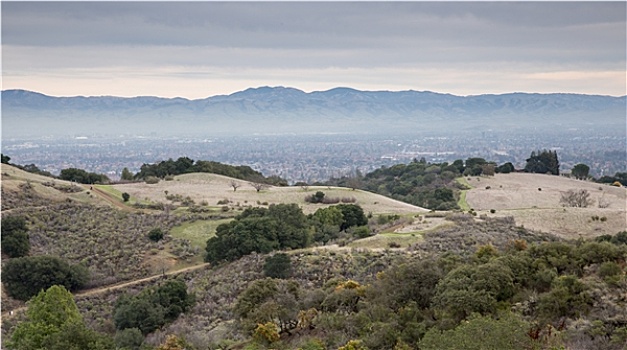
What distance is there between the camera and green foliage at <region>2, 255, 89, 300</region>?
27.4m

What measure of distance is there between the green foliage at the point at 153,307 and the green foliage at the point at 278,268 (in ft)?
11.0

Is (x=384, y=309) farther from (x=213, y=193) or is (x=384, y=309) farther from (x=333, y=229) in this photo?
(x=213, y=193)

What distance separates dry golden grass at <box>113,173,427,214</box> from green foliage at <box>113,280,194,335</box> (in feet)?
63.5

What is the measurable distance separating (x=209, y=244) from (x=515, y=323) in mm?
19631

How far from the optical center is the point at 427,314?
17.8 meters

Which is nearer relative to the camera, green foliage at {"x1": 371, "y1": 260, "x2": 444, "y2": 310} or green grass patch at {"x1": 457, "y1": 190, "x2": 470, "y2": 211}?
green foliage at {"x1": 371, "y1": 260, "x2": 444, "y2": 310}

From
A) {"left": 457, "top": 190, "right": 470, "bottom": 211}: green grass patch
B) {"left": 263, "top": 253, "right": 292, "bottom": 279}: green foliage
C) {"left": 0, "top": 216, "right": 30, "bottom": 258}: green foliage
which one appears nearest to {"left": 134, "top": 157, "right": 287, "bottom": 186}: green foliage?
{"left": 457, "top": 190, "right": 470, "bottom": 211}: green grass patch

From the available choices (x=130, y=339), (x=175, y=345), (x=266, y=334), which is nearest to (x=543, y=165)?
(x=266, y=334)

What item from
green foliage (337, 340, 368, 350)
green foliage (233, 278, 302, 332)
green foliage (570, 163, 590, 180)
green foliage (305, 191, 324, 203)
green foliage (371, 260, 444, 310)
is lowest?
green foliage (570, 163, 590, 180)

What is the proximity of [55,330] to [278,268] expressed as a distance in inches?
381

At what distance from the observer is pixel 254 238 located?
30.1 metres

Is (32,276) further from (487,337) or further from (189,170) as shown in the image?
(189,170)

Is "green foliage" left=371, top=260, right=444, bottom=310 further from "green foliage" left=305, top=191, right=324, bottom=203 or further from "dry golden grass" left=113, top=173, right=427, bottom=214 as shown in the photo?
"green foliage" left=305, top=191, right=324, bottom=203

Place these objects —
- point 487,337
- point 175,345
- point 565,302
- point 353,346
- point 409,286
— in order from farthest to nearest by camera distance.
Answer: point 409,286
point 175,345
point 565,302
point 353,346
point 487,337
